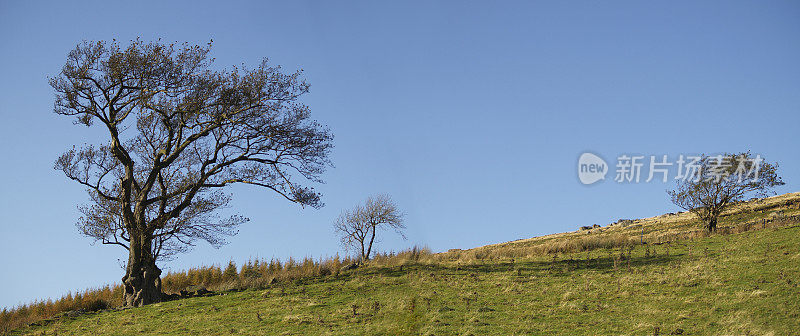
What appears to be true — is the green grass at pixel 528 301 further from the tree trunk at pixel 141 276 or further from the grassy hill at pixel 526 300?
the tree trunk at pixel 141 276

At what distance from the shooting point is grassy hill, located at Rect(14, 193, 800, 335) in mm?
15641

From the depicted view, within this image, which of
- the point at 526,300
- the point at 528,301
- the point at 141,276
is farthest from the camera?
the point at 141,276

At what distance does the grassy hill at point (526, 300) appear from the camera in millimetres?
15641

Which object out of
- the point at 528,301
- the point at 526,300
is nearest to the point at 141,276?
the point at 526,300

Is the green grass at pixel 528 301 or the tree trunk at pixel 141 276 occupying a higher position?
the tree trunk at pixel 141 276

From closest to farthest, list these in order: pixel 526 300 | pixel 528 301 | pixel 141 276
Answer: pixel 528 301, pixel 526 300, pixel 141 276

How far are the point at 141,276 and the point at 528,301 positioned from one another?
19.4m

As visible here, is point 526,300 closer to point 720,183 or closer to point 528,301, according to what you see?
point 528,301

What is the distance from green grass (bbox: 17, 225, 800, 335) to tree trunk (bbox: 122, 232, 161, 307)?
1.57 metres

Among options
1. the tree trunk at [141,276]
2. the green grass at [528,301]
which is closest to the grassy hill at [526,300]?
the green grass at [528,301]

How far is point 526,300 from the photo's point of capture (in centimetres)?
1955

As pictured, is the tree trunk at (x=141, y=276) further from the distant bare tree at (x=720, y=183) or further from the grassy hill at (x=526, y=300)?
the distant bare tree at (x=720, y=183)

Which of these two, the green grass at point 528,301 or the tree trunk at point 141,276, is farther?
the tree trunk at point 141,276

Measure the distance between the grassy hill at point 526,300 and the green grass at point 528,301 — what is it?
0.05 metres
